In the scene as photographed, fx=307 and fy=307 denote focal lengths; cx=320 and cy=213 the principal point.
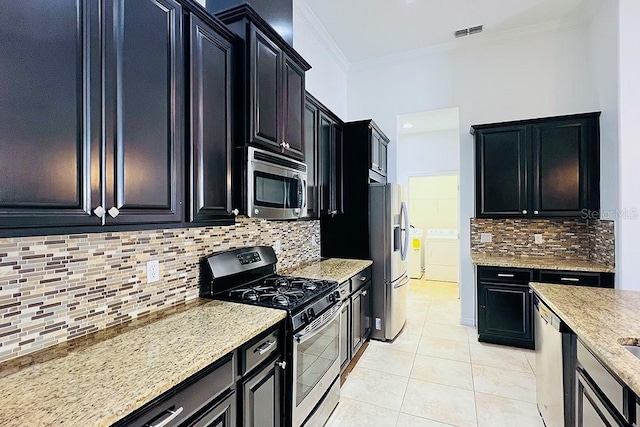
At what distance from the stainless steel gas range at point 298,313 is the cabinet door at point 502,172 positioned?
2.44 metres

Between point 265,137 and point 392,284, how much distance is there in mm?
2317

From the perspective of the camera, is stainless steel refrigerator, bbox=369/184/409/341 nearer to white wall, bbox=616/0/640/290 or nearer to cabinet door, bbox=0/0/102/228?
white wall, bbox=616/0/640/290

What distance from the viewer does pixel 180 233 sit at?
6.04 feet

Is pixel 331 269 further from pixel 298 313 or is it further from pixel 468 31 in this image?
pixel 468 31

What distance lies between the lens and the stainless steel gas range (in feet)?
5.77

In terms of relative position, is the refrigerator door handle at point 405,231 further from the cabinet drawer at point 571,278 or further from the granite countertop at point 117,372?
the granite countertop at point 117,372

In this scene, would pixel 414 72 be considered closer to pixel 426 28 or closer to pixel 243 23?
pixel 426 28

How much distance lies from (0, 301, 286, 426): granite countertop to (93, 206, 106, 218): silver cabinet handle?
1.75ft

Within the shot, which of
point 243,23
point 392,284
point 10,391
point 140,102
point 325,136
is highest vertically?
point 243,23

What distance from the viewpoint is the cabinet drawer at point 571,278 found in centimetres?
301

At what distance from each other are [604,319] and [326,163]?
95.3 inches

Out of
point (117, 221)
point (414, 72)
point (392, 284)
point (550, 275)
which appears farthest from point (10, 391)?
point (414, 72)

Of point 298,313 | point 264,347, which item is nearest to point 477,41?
point 298,313

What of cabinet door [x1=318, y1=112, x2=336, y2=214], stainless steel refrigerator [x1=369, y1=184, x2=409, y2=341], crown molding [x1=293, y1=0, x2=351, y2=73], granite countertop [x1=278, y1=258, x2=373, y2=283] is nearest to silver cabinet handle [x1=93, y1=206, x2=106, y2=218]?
granite countertop [x1=278, y1=258, x2=373, y2=283]
